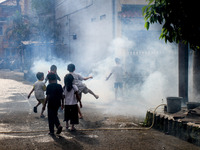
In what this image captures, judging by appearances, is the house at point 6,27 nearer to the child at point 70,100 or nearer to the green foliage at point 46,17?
the green foliage at point 46,17

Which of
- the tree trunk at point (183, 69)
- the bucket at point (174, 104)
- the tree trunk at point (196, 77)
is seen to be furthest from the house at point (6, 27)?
the bucket at point (174, 104)

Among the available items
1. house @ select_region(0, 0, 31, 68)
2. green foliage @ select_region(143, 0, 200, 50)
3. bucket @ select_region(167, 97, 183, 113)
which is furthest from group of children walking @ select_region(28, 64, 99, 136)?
house @ select_region(0, 0, 31, 68)

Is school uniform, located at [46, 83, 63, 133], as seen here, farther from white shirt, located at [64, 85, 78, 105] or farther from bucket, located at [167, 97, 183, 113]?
bucket, located at [167, 97, 183, 113]

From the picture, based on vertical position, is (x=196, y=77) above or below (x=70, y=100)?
above

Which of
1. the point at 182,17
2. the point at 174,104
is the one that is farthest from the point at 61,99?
the point at 182,17

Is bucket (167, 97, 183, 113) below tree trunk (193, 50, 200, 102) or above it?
below

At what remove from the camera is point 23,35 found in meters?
39.6

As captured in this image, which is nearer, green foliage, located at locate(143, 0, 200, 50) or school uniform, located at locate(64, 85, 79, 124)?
green foliage, located at locate(143, 0, 200, 50)

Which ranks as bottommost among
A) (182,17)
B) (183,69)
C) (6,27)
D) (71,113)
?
(71,113)

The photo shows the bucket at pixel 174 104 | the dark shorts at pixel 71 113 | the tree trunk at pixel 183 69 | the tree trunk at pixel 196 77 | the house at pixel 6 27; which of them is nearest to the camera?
the dark shorts at pixel 71 113

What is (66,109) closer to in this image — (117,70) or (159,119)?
(159,119)

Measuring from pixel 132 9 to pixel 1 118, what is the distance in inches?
419

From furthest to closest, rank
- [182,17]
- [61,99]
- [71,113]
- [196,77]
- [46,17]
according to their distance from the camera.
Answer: [46,17]
[196,77]
[61,99]
[71,113]
[182,17]

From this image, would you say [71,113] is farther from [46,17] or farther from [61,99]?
[46,17]
